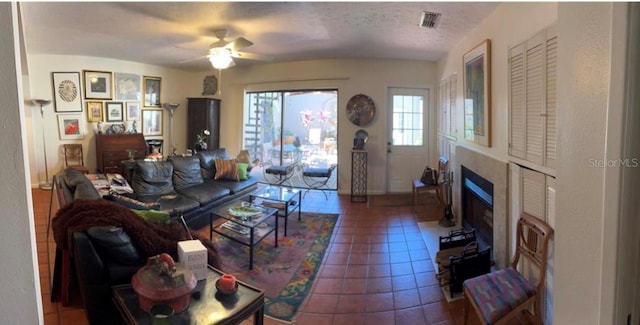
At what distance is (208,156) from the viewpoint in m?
5.15

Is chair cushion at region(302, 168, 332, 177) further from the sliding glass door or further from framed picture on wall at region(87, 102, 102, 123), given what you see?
framed picture on wall at region(87, 102, 102, 123)

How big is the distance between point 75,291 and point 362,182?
4.40 meters

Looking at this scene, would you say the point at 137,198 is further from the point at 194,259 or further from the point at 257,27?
the point at 194,259

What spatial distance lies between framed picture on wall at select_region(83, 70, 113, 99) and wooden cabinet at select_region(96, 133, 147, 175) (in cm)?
74

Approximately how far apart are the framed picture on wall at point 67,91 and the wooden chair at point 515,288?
6750 mm

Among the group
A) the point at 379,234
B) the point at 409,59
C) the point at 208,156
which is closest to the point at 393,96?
the point at 409,59

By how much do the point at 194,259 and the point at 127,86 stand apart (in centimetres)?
593

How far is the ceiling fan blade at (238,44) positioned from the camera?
11.9ft

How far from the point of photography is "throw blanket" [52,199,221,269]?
6.19ft

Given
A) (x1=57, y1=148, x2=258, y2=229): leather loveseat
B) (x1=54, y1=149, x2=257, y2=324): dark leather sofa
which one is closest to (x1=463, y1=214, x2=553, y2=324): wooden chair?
(x1=54, y1=149, x2=257, y2=324): dark leather sofa

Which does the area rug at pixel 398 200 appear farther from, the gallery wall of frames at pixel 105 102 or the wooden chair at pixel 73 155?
the wooden chair at pixel 73 155

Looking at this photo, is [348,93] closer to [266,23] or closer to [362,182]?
[362,182]

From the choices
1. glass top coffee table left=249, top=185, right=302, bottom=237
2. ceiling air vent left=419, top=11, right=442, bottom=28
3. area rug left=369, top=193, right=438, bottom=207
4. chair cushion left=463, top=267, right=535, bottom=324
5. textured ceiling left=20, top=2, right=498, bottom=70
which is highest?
textured ceiling left=20, top=2, right=498, bottom=70

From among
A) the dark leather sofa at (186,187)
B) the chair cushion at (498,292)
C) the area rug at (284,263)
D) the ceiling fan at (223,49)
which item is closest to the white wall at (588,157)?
the chair cushion at (498,292)
